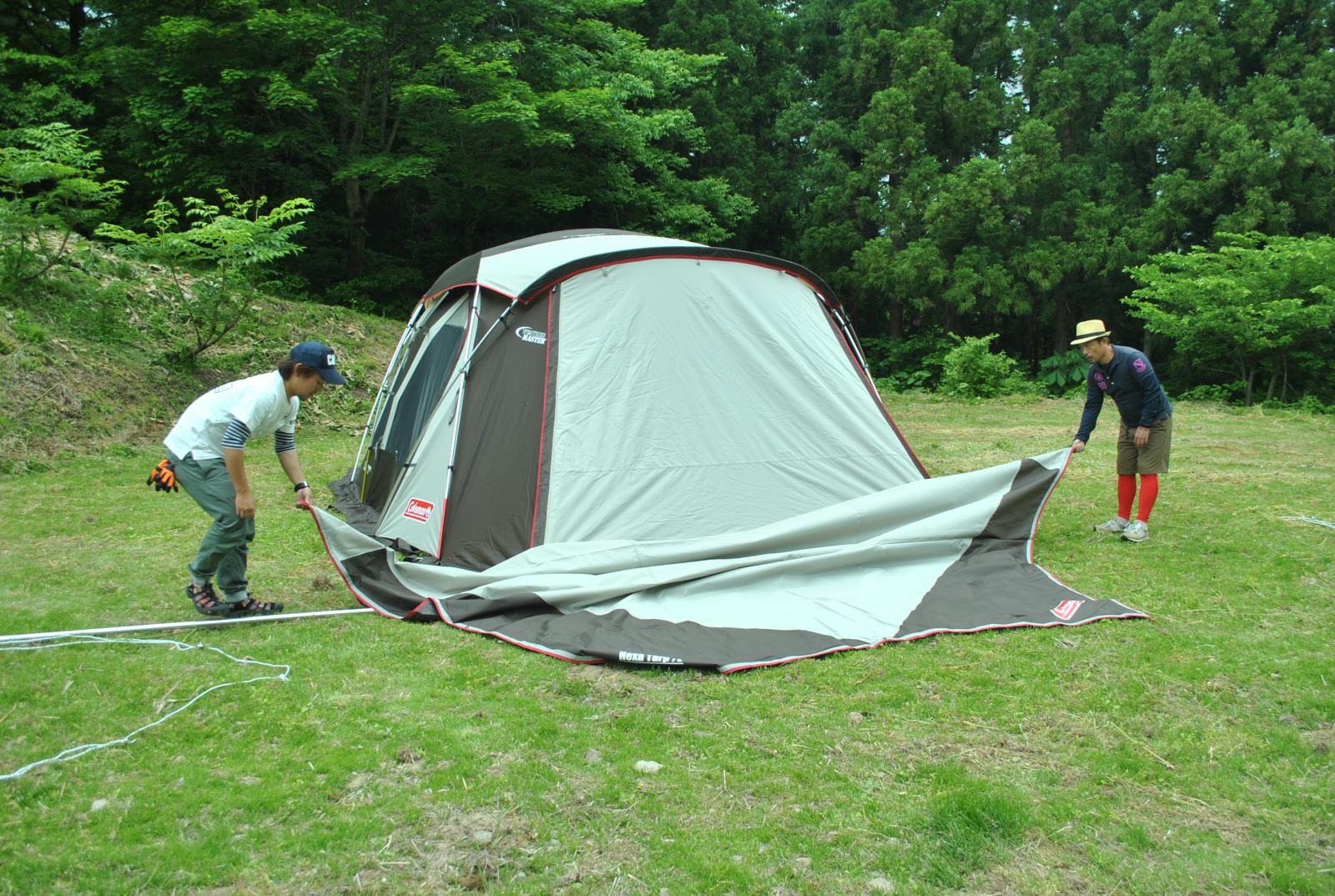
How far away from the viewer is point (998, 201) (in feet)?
60.5

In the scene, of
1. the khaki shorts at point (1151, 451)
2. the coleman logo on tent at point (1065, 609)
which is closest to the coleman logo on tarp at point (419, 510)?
the coleman logo on tent at point (1065, 609)

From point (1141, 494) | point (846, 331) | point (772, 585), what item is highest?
point (846, 331)

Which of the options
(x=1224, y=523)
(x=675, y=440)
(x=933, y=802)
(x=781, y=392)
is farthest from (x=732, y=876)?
(x=1224, y=523)

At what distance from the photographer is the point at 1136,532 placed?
573 cm

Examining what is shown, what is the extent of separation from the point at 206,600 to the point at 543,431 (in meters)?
1.87

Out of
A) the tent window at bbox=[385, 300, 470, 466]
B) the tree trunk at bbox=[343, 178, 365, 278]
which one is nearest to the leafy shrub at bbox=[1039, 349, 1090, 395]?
the tree trunk at bbox=[343, 178, 365, 278]

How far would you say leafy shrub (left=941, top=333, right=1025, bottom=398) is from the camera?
51.2ft

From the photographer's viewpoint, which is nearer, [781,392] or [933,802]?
[933,802]

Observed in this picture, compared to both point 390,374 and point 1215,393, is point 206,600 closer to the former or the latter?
point 390,374

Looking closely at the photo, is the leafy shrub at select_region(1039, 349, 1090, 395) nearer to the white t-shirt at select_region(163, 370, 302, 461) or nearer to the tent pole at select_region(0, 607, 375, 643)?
the tent pole at select_region(0, 607, 375, 643)

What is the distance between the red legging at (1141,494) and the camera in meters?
5.73

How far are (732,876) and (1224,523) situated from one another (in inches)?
205

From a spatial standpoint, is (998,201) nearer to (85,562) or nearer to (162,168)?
(162,168)

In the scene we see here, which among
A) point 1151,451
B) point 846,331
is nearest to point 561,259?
point 846,331
